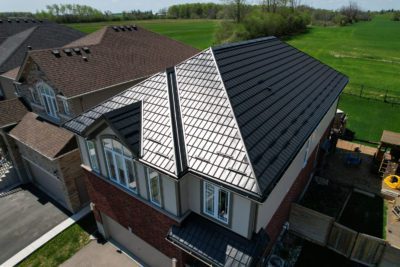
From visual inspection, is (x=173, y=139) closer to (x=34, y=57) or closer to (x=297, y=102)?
(x=297, y=102)

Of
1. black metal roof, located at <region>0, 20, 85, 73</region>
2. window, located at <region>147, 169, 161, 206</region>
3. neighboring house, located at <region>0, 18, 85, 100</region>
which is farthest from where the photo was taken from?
black metal roof, located at <region>0, 20, 85, 73</region>

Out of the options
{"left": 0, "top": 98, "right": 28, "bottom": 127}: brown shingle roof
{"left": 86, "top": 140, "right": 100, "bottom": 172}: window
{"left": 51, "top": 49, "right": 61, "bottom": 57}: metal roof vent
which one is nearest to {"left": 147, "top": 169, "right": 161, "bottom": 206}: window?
{"left": 86, "top": 140, "right": 100, "bottom": 172}: window

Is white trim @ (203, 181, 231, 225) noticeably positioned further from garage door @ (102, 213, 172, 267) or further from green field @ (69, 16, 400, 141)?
green field @ (69, 16, 400, 141)

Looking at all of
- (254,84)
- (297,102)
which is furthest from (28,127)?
(297,102)

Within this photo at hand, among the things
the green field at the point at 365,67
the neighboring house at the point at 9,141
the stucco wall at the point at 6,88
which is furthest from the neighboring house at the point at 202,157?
the green field at the point at 365,67

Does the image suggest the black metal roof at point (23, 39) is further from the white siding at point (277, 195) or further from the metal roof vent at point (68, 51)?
the white siding at point (277, 195)

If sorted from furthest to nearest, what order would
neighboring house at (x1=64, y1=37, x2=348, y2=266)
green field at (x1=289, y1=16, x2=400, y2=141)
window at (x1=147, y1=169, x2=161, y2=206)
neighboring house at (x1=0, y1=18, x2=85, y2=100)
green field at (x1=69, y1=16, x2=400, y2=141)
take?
1. green field at (x1=69, y1=16, x2=400, y2=141)
2. green field at (x1=289, y1=16, x2=400, y2=141)
3. neighboring house at (x1=0, y1=18, x2=85, y2=100)
4. window at (x1=147, y1=169, x2=161, y2=206)
5. neighboring house at (x1=64, y1=37, x2=348, y2=266)

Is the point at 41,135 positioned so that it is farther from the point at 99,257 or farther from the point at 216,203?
the point at 216,203
